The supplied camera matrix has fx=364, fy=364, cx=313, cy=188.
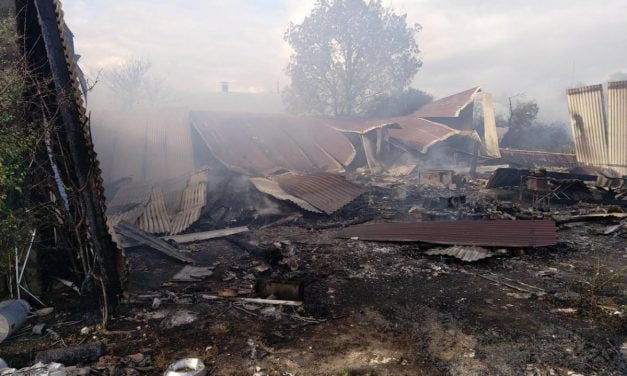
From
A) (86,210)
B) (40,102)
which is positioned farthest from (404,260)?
(40,102)

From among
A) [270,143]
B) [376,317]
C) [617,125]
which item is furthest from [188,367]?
→ [617,125]

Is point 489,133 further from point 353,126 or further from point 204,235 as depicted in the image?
point 204,235

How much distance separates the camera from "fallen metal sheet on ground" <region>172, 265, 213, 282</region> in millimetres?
5398

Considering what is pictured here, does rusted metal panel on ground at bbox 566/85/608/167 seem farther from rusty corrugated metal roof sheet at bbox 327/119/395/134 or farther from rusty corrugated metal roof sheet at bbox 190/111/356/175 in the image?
rusty corrugated metal roof sheet at bbox 190/111/356/175

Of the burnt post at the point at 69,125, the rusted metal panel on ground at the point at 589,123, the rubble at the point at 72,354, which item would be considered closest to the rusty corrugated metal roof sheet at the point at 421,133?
the rusted metal panel on ground at the point at 589,123

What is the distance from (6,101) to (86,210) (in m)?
1.39

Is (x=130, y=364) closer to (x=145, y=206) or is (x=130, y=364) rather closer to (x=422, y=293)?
(x=422, y=293)

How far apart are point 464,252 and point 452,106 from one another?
15301 mm

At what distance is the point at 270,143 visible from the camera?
49.0 feet

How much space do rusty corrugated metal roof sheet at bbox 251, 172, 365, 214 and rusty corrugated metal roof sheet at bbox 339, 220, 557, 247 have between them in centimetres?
154

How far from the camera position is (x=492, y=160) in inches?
699

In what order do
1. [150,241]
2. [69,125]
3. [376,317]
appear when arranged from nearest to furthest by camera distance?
[69,125] → [376,317] → [150,241]

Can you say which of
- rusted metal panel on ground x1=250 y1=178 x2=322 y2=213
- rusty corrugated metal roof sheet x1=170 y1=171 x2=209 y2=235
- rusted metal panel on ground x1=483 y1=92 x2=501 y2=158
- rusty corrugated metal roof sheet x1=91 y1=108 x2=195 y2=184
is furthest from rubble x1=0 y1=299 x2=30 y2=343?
rusted metal panel on ground x1=483 y1=92 x2=501 y2=158

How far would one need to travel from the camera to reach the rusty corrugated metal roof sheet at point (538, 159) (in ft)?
53.0
